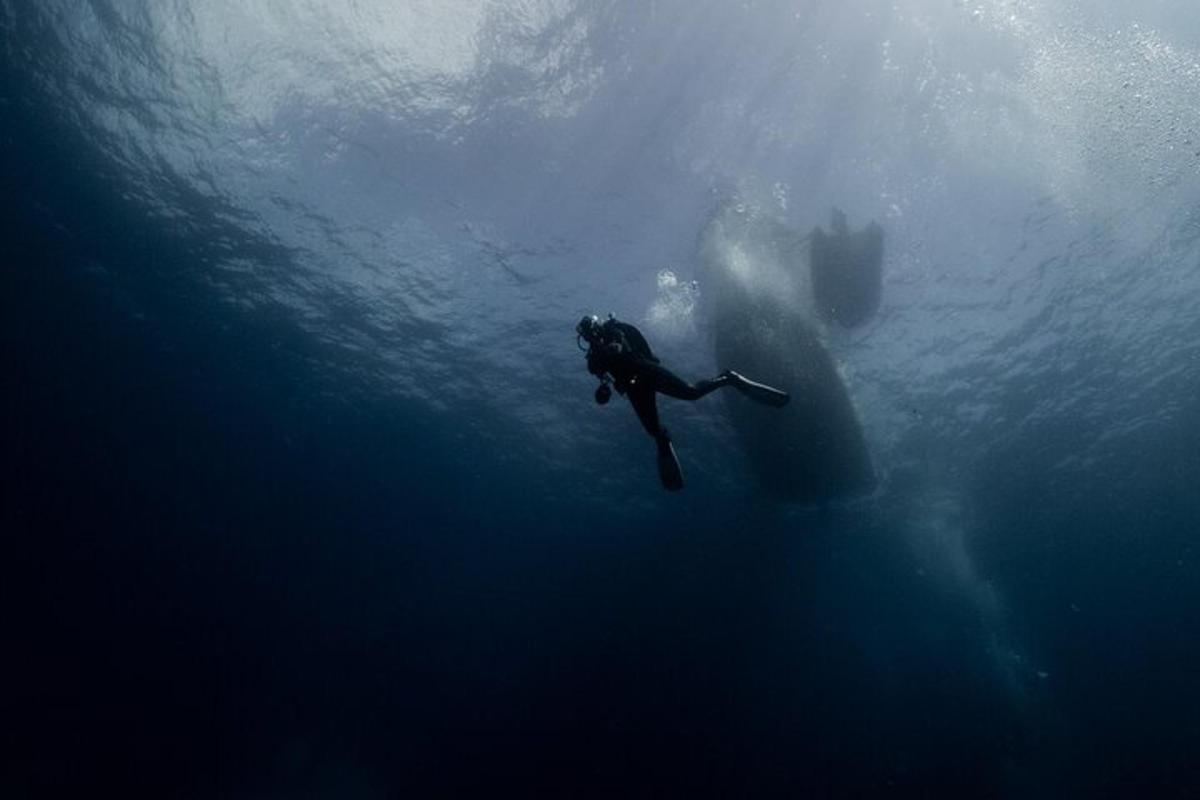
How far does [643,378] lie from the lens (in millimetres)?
8641

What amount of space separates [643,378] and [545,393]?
11.7 meters

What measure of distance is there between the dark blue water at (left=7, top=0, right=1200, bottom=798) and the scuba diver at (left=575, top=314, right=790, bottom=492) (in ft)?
20.8

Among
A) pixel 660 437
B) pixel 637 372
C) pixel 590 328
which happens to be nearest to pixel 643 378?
pixel 637 372

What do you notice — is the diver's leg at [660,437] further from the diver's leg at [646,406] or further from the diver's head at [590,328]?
the diver's head at [590,328]

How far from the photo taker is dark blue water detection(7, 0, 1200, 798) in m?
12.4

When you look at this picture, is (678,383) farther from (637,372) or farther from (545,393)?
(545,393)

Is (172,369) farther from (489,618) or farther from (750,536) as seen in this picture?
(750,536)

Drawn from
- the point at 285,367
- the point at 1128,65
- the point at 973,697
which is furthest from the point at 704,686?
the point at 1128,65

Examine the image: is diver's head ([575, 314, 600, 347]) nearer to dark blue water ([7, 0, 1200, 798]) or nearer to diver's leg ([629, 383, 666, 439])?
diver's leg ([629, 383, 666, 439])

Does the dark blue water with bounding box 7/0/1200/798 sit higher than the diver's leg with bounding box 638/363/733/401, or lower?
higher

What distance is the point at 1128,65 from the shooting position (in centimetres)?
1280

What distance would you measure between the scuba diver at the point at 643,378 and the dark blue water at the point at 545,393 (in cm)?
634

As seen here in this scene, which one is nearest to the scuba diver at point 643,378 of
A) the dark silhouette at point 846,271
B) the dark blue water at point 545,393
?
the dark blue water at point 545,393

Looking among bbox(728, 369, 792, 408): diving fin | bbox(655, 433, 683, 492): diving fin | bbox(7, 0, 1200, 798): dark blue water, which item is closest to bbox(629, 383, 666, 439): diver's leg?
bbox(655, 433, 683, 492): diving fin
